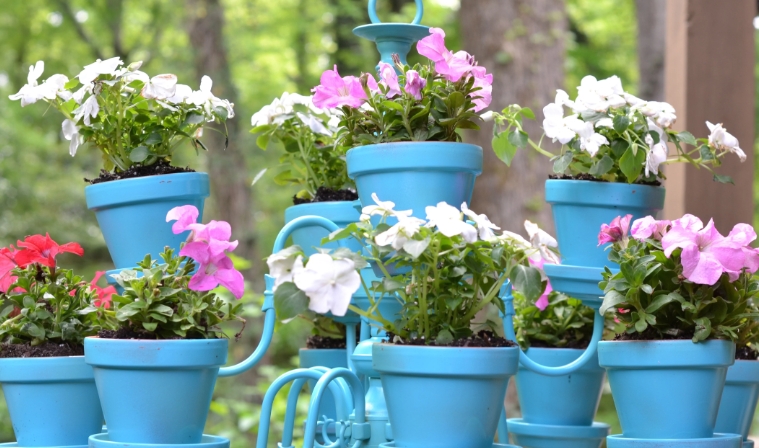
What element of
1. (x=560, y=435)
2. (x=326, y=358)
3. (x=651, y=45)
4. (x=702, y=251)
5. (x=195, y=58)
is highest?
(x=651, y=45)

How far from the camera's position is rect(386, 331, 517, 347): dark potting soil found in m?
0.95

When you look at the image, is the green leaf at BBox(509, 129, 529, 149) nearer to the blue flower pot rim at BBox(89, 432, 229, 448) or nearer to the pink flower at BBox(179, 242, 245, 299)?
the pink flower at BBox(179, 242, 245, 299)

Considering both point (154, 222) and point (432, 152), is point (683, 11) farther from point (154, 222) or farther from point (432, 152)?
point (154, 222)

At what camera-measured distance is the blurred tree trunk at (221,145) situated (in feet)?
17.8

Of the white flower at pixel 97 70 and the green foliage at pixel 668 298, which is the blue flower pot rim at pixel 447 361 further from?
the white flower at pixel 97 70

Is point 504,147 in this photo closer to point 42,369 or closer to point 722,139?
point 722,139

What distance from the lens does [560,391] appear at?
137 centimetres

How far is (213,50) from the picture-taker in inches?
218

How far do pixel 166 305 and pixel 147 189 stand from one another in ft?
0.71

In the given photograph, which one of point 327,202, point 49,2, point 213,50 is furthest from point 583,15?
point 327,202

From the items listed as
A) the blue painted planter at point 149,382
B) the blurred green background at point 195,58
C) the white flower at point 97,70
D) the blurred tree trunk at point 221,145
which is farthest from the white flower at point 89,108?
the blurred green background at point 195,58

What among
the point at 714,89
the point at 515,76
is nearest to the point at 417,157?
the point at 714,89

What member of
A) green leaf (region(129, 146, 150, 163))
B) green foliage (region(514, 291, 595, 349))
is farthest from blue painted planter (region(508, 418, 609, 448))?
green leaf (region(129, 146, 150, 163))

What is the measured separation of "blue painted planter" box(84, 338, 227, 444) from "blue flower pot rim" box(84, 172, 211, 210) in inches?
9.7
